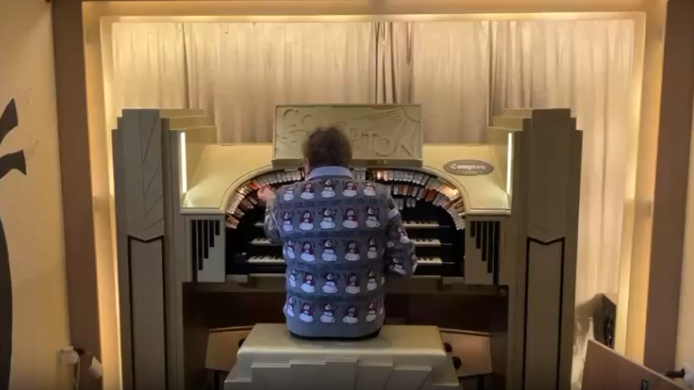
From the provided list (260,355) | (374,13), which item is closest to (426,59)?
(374,13)

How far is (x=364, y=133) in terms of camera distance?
2.93m

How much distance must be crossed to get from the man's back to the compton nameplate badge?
0.46 m

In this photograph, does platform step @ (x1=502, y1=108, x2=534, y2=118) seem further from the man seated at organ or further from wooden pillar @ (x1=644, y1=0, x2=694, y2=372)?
the man seated at organ

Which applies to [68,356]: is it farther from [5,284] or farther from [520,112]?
[520,112]

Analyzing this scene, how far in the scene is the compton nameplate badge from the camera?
287 centimetres

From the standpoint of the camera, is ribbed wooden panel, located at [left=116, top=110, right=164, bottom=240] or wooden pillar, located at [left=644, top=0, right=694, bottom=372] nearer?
ribbed wooden panel, located at [left=116, top=110, right=164, bottom=240]

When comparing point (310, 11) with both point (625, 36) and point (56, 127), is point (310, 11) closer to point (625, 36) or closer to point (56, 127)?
point (56, 127)

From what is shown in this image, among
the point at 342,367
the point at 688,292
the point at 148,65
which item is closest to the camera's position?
the point at 342,367

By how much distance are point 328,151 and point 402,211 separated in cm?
73

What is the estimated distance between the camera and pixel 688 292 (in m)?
2.81

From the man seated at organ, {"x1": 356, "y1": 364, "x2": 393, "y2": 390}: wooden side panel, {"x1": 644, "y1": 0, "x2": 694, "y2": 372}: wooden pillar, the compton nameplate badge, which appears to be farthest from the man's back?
{"x1": 644, "y1": 0, "x2": 694, "y2": 372}: wooden pillar

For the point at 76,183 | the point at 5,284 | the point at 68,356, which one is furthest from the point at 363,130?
the point at 68,356

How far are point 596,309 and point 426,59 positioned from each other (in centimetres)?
164

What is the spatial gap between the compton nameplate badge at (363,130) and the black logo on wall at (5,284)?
1088 millimetres
